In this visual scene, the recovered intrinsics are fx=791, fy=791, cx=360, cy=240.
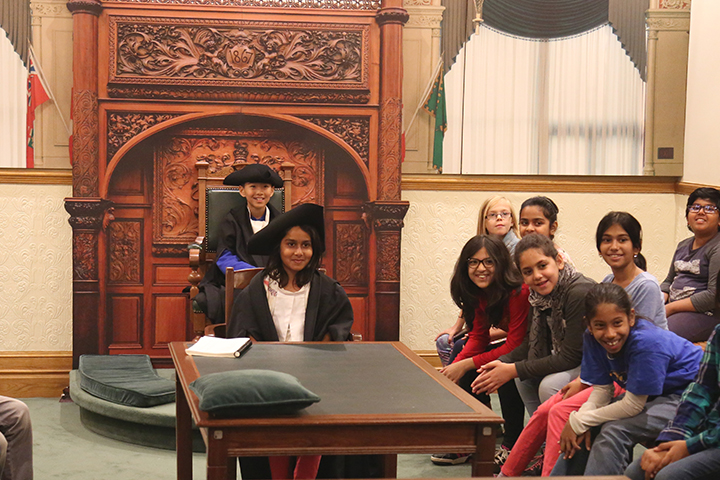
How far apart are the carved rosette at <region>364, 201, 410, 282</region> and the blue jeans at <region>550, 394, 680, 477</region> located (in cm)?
261

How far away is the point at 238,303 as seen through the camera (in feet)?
10.8

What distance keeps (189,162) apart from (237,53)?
0.77 m

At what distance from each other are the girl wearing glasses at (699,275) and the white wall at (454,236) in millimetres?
1191

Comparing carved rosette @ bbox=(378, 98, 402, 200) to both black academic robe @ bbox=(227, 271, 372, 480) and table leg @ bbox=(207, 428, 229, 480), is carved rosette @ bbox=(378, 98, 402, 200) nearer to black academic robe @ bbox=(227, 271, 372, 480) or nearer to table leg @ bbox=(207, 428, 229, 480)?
black academic robe @ bbox=(227, 271, 372, 480)

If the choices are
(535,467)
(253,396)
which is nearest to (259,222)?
(535,467)

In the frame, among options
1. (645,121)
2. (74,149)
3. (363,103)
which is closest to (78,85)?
(74,149)

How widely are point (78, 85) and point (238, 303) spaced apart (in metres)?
2.37

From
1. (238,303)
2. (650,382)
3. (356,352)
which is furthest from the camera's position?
(238,303)

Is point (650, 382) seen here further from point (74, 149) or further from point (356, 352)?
point (74, 149)

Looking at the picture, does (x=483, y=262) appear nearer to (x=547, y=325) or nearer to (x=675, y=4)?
(x=547, y=325)

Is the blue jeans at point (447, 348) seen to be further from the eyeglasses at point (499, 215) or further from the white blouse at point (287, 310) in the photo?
the white blouse at point (287, 310)

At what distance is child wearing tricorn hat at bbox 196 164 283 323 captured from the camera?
4.43 meters

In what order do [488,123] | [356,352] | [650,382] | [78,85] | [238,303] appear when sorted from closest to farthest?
1. [650,382]
2. [356,352]
3. [238,303]
4. [78,85]
5. [488,123]

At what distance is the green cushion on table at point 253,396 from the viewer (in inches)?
77.9
